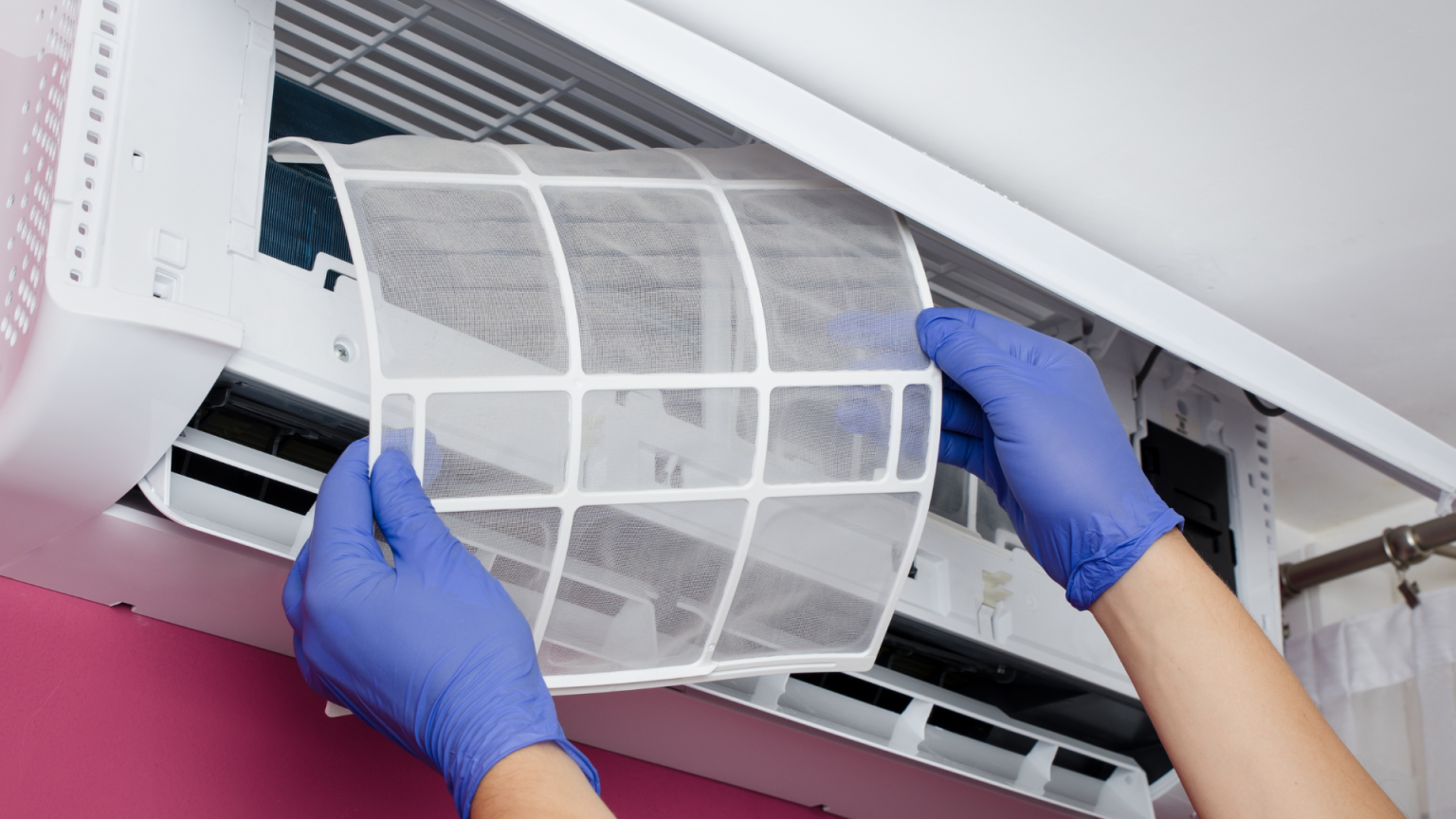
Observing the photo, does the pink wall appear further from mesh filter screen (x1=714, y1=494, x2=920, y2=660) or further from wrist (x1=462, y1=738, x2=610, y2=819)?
mesh filter screen (x1=714, y1=494, x2=920, y2=660)

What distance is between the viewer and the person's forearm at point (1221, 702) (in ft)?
2.93

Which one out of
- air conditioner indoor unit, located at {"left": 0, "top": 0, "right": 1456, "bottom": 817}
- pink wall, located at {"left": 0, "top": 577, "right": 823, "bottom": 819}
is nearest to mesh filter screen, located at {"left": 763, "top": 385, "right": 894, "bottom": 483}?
air conditioner indoor unit, located at {"left": 0, "top": 0, "right": 1456, "bottom": 817}

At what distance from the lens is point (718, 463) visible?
877 millimetres

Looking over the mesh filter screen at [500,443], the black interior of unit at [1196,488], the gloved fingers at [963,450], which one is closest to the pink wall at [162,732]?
the mesh filter screen at [500,443]

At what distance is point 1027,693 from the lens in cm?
140

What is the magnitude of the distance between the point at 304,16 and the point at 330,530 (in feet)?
1.72

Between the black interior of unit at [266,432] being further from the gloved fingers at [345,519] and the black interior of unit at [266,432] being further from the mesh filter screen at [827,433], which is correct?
the mesh filter screen at [827,433]

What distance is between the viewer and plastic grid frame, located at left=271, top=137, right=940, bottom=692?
2.54 ft

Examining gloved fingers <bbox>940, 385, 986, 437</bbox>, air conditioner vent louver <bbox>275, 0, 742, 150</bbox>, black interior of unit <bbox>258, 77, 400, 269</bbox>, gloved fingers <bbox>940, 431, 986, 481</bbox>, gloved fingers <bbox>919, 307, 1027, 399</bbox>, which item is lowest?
gloved fingers <bbox>940, 431, 986, 481</bbox>

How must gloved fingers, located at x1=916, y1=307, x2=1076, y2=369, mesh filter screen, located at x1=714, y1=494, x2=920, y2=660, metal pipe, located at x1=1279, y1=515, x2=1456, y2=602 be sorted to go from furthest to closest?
metal pipe, located at x1=1279, y1=515, x2=1456, y2=602 < gloved fingers, located at x1=916, y1=307, x2=1076, y2=369 < mesh filter screen, located at x1=714, y1=494, x2=920, y2=660

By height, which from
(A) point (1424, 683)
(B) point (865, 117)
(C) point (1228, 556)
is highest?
(B) point (865, 117)

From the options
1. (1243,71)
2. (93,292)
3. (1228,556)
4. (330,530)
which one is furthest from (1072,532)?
(93,292)

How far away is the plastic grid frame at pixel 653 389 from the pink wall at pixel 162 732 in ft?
1.32

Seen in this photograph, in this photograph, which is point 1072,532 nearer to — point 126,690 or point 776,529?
point 776,529
